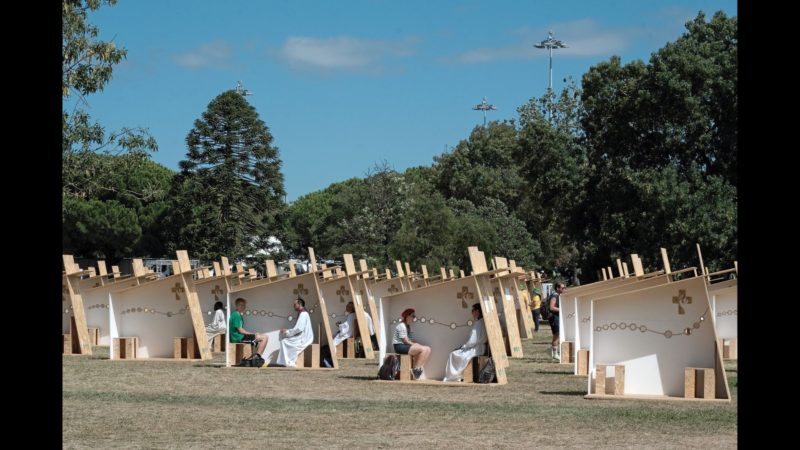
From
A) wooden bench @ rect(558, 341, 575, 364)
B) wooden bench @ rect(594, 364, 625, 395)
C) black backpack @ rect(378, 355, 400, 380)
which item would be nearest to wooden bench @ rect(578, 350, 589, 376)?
wooden bench @ rect(558, 341, 575, 364)

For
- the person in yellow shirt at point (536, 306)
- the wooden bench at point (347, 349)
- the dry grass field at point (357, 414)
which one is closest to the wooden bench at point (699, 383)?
the dry grass field at point (357, 414)

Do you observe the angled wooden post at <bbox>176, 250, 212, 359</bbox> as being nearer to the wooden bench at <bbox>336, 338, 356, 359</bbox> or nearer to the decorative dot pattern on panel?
the wooden bench at <bbox>336, 338, 356, 359</bbox>

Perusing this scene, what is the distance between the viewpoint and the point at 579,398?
17.6m

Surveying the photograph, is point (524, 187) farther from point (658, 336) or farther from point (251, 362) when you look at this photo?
point (658, 336)

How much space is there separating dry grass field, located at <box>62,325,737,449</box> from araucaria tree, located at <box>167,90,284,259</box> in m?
46.2

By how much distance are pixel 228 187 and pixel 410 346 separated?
165 ft

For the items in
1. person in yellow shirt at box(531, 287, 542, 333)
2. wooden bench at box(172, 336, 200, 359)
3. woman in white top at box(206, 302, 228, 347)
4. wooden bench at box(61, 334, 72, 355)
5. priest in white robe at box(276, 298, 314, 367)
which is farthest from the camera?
person in yellow shirt at box(531, 287, 542, 333)

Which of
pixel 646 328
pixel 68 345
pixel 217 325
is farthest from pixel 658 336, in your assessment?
pixel 68 345

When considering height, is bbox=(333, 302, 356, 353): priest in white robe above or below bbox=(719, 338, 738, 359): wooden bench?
above

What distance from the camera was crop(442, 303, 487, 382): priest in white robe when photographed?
20094 millimetres

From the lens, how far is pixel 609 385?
1770 cm

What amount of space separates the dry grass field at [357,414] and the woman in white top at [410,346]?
0.58 meters
